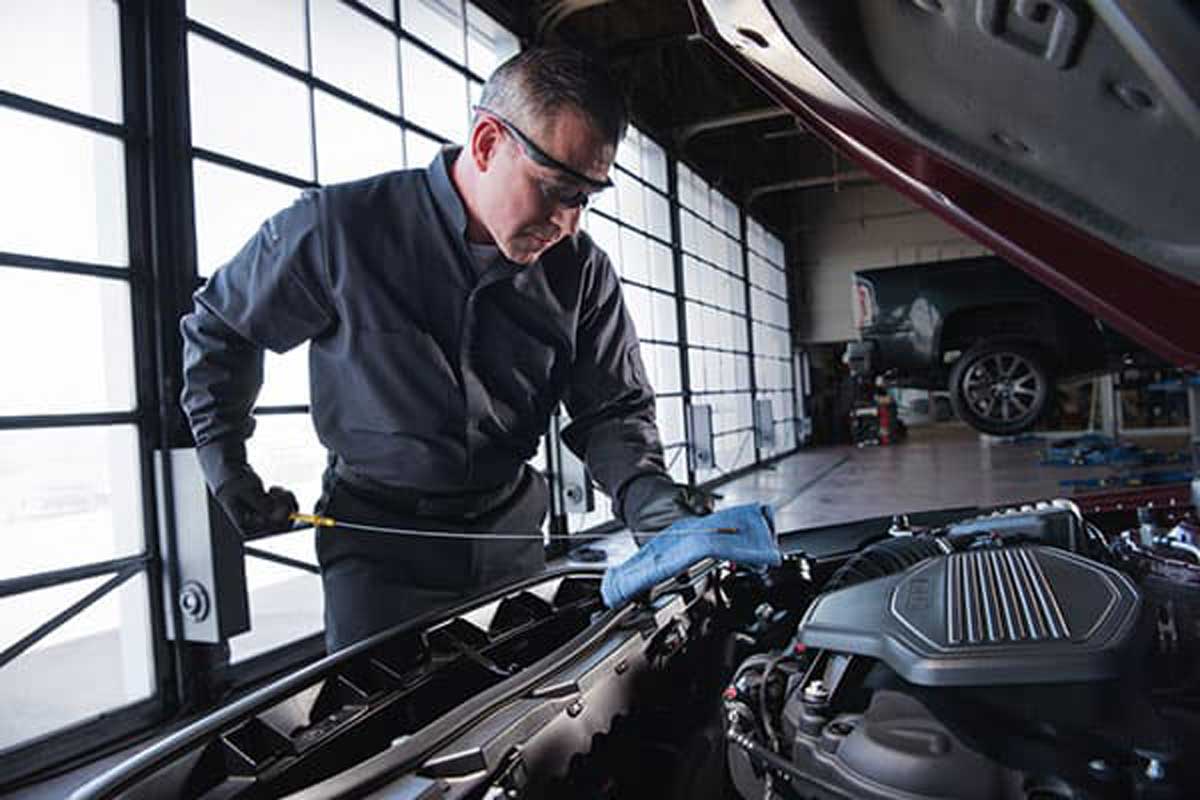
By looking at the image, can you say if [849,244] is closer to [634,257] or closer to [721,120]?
[721,120]

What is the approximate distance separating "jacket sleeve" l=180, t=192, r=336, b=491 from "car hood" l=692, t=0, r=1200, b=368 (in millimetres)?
798

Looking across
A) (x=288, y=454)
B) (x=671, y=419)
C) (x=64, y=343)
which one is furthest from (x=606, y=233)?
(x=64, y=343)

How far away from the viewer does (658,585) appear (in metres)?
1.13

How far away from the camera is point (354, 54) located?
12.7 ft

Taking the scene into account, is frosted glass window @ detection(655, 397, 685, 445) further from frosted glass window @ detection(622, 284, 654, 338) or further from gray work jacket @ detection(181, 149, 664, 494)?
gray work jacket @ detection(181, 149, 664, 494)

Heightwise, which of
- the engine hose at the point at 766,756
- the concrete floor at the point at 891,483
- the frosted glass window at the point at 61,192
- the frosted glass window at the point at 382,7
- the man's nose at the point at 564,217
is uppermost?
the frosted glass window at the point at 382,7

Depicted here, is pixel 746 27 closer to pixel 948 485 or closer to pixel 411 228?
pixel 411 228

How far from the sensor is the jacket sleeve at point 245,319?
4.52 ft

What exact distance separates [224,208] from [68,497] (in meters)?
1.22

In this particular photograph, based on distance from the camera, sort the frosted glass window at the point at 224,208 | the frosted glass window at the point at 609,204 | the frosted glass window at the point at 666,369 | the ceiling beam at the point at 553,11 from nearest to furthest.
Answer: the frosted glass window at the point at 224,208, the ceiling beam at the point at 553,11, the frosted glass window at the point at 609,204, the frosted glass window at the point at 666,369

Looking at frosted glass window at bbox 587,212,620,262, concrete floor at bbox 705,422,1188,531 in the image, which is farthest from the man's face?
frosted glass window at bbox 587,212,620,262

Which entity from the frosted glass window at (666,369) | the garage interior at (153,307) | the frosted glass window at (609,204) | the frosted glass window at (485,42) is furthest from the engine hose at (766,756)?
the frosted glass window at (666,369)

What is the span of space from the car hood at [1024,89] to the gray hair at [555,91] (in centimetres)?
28

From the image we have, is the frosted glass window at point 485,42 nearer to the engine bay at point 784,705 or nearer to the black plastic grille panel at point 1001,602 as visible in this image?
the engine bay at point 784,705
